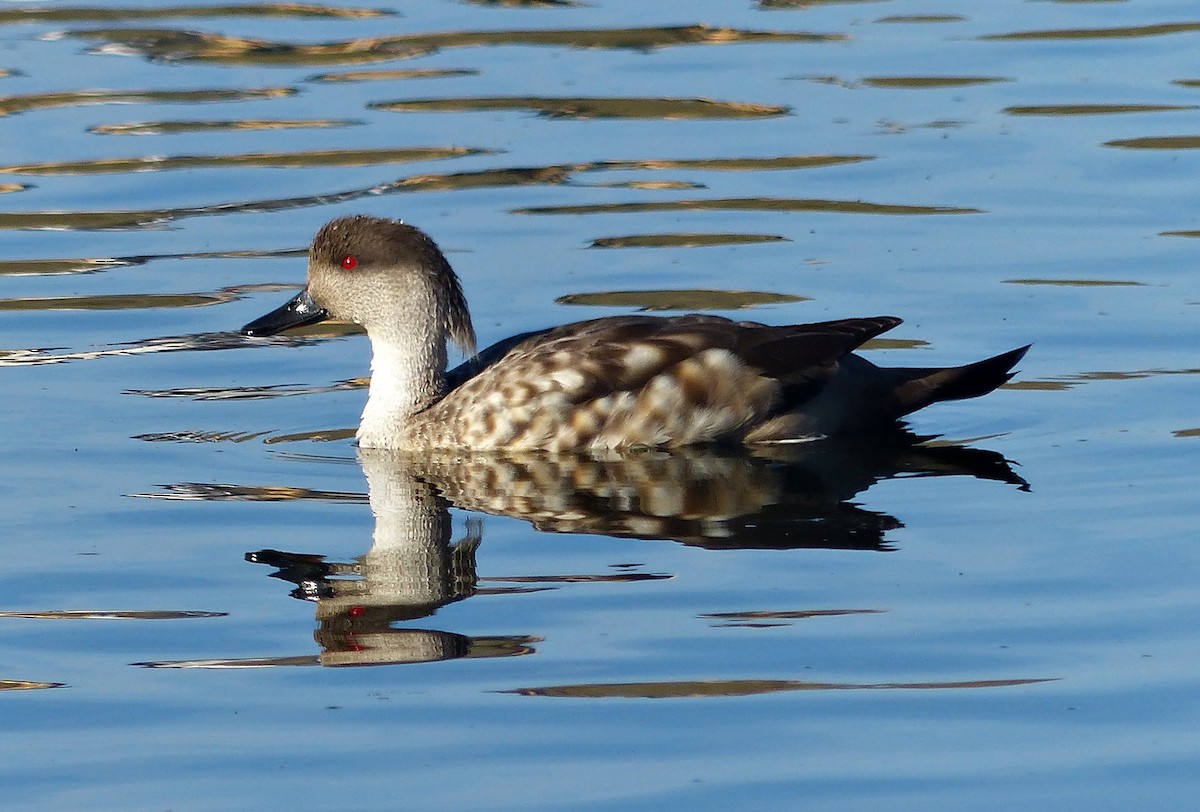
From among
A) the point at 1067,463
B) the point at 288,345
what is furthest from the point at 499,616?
the point at 288,345

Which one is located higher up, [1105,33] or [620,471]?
[1105,33]

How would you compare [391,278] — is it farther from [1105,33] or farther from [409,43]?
[1105,33]

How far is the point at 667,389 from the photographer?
9.62 meters

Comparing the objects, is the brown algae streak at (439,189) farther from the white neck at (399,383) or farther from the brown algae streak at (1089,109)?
the white neck at (399,383)

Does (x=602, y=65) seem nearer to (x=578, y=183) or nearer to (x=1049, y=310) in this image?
(x=578, y=183)

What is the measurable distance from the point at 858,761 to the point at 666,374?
3.73 meters

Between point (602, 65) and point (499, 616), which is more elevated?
point (602, 65)

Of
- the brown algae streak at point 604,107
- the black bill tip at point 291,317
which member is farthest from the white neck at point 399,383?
the brown algae streak at point 604,107

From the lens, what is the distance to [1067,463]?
9.14m

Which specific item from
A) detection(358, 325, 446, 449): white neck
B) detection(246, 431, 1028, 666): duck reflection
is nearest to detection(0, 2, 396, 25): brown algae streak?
detection(358, 325, 446, 449): white neck

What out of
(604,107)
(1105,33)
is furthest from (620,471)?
(1105,33)

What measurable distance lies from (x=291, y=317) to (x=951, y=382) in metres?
3.11

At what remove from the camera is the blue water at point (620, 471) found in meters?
6.27

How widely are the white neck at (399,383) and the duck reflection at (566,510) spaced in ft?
0.38
